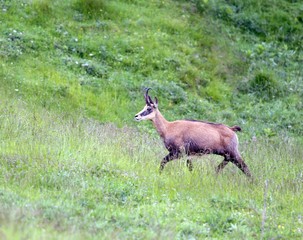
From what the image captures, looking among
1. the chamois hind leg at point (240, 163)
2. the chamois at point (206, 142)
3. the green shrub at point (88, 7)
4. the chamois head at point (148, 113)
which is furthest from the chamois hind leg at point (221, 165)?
the green shrub at point (88, 7)

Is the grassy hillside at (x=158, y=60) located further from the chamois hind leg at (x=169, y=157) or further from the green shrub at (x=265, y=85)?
the chamois hind leg at (x=169, y=157)

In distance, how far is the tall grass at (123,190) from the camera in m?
8.12

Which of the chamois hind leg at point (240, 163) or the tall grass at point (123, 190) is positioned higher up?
the tall grass at point (123, 190)

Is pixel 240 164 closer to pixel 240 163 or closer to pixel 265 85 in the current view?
pixel 240 163

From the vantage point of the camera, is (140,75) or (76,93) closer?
(76,93)

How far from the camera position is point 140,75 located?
1906 centimetres

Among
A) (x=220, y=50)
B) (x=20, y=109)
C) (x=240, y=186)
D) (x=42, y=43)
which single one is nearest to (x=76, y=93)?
(x=42, y=43)

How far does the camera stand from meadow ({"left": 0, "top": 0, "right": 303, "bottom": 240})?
29.3 feet

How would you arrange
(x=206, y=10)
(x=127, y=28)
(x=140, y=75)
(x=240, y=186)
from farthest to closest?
1. (x=206, y=10)
2. (x=127, y=28)
3. (x=140, y=75)
4. (x=240, y=186)

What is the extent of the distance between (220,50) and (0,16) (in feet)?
21.9

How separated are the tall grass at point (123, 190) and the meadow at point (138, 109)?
3 centimetres

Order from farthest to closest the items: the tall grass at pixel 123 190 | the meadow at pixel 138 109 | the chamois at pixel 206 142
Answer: the chamois at pixel 206 142
the meadow at pixel 138 109
the tall grass at pixel 123 190

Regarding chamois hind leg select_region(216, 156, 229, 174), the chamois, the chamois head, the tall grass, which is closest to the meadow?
the tall grass

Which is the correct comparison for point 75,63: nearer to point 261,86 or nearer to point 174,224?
point 261,86
